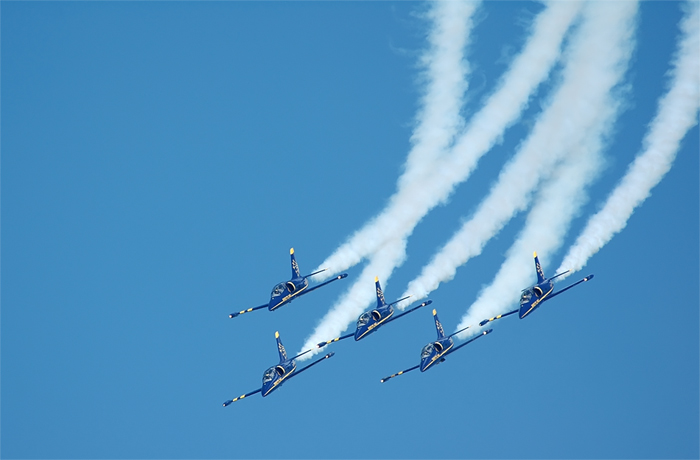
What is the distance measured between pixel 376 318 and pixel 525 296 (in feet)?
24.3

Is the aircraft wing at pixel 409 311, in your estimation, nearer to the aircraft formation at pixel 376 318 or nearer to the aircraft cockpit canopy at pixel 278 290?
the aircraft formation at pixel 376 318

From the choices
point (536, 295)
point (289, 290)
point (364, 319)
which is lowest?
point (536, 295)

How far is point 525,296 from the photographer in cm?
6147

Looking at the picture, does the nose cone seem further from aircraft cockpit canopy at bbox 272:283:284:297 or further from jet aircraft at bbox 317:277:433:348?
aircraft cockpit canopy at bbox 272:283:284:297

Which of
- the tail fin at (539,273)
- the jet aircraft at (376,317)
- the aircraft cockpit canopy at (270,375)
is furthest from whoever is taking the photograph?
the aircraft cockpit canopy at (270,375)

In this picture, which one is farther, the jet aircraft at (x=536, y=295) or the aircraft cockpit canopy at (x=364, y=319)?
the aircraft cockpit canopy at (x=364, y=319)

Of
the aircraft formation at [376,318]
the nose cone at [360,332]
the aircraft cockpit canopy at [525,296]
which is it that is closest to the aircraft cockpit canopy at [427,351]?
the aircraft formation at [376,318]

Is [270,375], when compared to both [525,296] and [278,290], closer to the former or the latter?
[278,290]

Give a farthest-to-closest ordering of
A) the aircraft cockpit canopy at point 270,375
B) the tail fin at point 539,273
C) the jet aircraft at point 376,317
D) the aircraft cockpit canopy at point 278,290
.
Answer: the aircraft cockpit canopy at point 270,375
the aircraft cockpit canopy at point 278,290
the jet aircraft at point 376,317
the tail fin at point 539,273

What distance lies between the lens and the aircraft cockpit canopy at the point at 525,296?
6141cm

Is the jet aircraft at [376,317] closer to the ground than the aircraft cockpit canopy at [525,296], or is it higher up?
higher up

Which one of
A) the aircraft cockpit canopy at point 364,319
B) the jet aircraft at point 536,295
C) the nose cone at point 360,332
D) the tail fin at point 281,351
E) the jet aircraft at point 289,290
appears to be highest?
the jet aircraft at point 289,290

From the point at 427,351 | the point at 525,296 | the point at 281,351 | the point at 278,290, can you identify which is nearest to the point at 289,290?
the point at 278,290

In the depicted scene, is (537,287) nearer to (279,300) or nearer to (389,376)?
(389,376)
